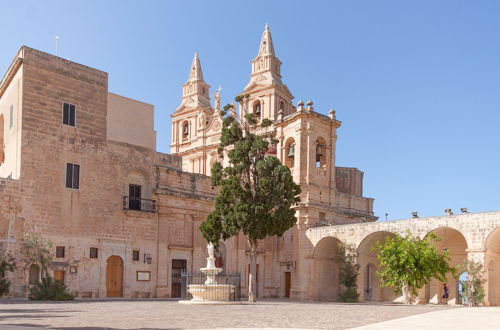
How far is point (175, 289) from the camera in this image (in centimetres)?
3111

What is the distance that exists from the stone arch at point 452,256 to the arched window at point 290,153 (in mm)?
A: 10301

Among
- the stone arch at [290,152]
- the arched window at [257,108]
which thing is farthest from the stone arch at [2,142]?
the arched window at [257,108]

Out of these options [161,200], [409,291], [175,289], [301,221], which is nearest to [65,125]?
[161,200]

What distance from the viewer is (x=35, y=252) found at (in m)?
24.3

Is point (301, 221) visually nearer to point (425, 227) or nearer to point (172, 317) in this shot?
point (425, 227)

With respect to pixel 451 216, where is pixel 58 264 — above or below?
below

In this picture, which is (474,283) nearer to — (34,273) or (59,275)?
(59,275)

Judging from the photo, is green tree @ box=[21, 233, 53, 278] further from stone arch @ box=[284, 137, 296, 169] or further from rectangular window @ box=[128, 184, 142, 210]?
stone arch @ box=[284, 137, 296, 169]

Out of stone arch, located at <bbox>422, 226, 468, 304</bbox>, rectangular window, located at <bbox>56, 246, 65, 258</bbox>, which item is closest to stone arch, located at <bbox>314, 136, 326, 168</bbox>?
stone arch, located at <bbox>422, 226, 468, 304</bbox>

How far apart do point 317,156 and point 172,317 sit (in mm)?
23834

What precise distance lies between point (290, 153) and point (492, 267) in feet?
46.4

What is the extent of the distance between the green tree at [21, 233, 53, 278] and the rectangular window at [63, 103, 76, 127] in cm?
562

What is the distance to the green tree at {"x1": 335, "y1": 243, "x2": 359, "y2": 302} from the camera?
30594mm

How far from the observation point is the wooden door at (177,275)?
3105 centimetres
